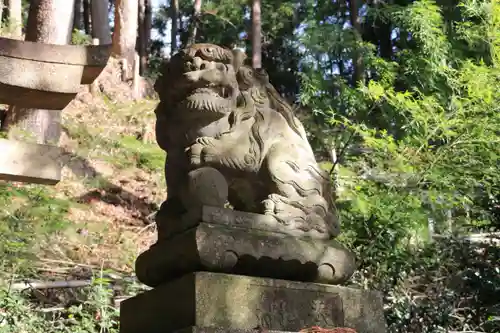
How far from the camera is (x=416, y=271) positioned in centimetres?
590

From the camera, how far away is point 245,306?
2.66m

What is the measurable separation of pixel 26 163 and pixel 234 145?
148 centimetres

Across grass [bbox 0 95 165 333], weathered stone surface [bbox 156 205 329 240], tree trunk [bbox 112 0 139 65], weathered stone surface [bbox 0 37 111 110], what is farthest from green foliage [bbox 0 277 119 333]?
tree trunk [bbox 112 0 139 65]

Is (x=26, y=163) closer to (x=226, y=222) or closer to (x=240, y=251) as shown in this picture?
(x=226, y=222)

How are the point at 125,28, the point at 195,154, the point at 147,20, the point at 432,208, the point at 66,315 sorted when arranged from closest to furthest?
the point at 195,154 < the point at 66,315 < the point at 432,208 < the point at 125,28 < the point at 147,20

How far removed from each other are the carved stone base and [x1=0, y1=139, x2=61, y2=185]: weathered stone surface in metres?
1.07

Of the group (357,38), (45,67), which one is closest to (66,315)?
(45,67)

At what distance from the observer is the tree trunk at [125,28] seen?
41.0ft

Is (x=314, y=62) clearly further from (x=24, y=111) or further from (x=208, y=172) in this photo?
(x=208, y=172)

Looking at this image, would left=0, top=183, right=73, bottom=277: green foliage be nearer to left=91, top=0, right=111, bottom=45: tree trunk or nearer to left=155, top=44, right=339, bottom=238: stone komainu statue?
left=155, top=44, right=339, bottom=238: stone komainu statue

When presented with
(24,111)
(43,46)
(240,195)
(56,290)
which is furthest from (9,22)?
(240,195)

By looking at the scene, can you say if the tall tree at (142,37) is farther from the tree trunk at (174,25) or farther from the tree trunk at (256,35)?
the tree trunk at (256,35)

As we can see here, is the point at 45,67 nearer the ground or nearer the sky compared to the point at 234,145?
nearer the sky

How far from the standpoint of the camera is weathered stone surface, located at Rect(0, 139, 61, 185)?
3.68m
